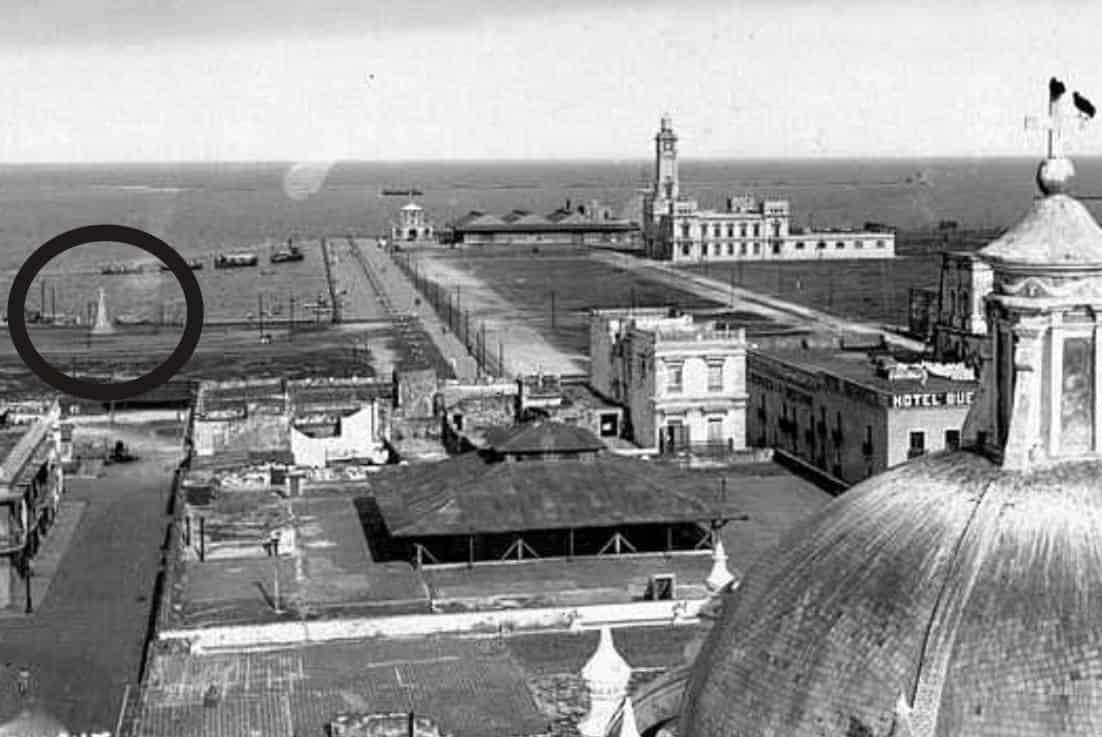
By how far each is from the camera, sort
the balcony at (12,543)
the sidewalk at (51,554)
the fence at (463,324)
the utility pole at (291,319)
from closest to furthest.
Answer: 1. the sidewalk at (51,554)
2. the balcony at (12,543)
3. the fence at (463,324)
4. the utility pole at (291,319)

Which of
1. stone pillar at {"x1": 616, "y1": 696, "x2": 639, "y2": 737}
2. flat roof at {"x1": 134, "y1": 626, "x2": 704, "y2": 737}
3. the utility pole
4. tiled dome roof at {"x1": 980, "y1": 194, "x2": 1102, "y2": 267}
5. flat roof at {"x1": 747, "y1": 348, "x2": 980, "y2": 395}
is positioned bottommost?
the utility pole

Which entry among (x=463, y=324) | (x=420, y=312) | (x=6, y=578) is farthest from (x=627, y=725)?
(x=420, y=312)

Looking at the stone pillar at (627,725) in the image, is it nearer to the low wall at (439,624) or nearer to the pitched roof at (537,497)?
the low wall at (439,624)

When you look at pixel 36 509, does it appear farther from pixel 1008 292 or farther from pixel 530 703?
pixel 1008 292

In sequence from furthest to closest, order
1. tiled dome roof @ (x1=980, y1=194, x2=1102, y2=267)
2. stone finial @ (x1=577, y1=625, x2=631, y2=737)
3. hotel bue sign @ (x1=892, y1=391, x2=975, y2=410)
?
hotel bue sign @ (x1=892, y1=391, x2=975, y2=410), stone finial @ (x1=577, y1=625, x2=631, y2=737), tiled dome roof @ (x1=980, y1=194, x2=1102, y2=267)

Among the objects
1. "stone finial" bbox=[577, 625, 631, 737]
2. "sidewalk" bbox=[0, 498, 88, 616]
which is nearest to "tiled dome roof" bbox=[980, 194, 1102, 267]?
"stone finial" bbox=[577, 625, 631, 737]

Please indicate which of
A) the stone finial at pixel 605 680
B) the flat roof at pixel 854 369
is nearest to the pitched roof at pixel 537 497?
the flat roof at pixel 854 369

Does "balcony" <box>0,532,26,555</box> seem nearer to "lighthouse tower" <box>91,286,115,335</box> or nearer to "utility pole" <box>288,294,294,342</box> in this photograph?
"utility pole" <box>288,294,294,342</box>
